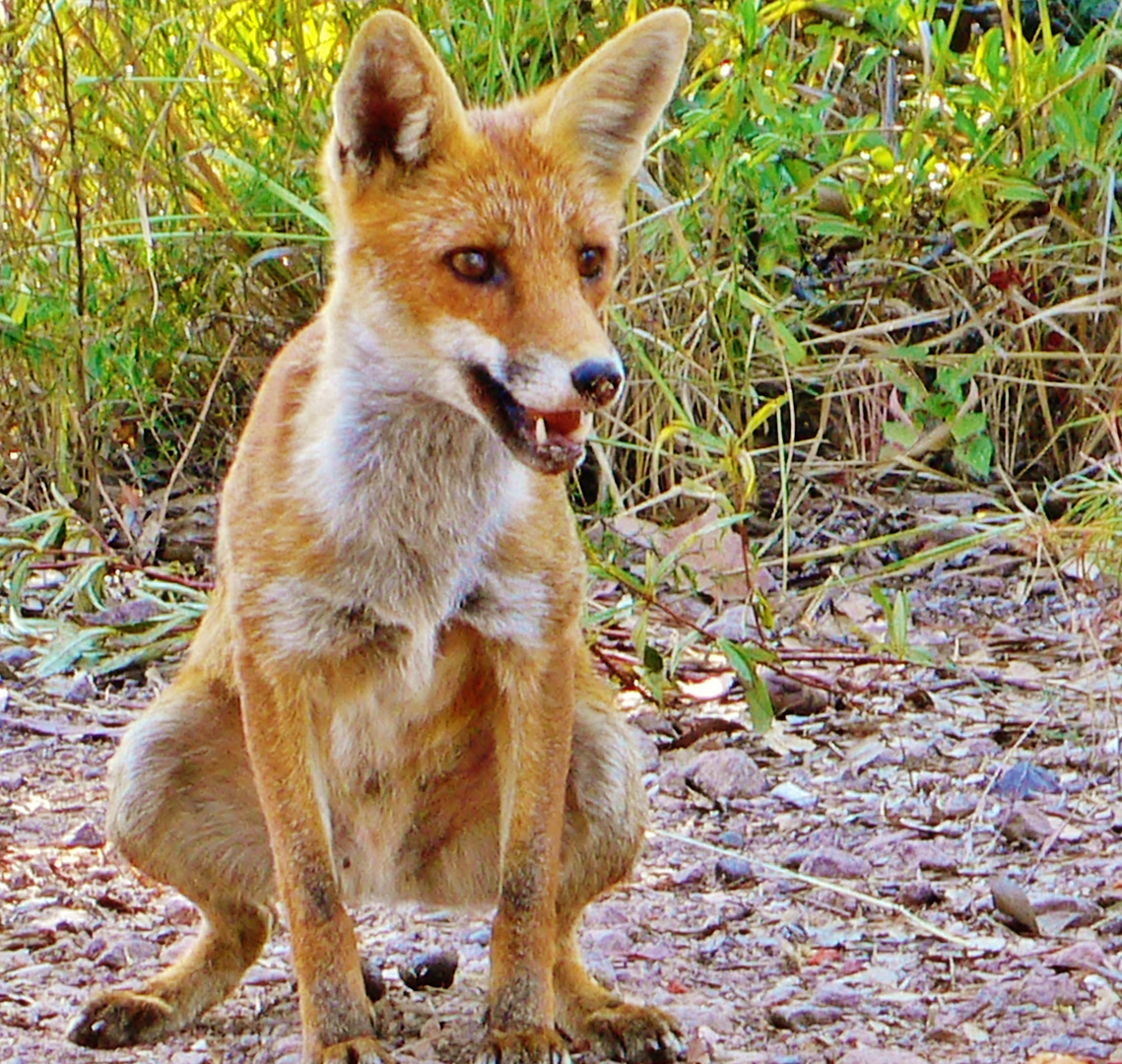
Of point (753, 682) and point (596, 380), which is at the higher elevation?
point (596, 380)

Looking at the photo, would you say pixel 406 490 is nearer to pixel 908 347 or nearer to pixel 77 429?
pixel 908 347

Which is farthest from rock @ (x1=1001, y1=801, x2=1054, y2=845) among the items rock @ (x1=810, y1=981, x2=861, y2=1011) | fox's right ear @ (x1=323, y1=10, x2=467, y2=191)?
fox's right ear @ (x1=323, y1=10, x2=467, y2=191)

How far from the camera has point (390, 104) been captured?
3590 mm

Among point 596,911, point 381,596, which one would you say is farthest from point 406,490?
point 596,911

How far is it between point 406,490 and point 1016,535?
2272 mm

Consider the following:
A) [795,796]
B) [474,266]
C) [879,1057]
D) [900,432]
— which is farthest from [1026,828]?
[474,266]

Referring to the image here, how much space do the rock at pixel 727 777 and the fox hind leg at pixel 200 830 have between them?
1.46 meters

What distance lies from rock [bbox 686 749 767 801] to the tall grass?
3.51ft

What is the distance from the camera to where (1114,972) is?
12.4ft

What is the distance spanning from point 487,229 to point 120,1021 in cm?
176

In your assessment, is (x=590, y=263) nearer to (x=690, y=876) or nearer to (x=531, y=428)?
(x=531, y=428)

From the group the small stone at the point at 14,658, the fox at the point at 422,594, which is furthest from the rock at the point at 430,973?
the small stone at the point at 14,658

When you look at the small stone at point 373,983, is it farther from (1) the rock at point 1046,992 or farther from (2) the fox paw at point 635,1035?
(1) the rock at point 1046,992

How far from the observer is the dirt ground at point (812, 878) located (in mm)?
3734
